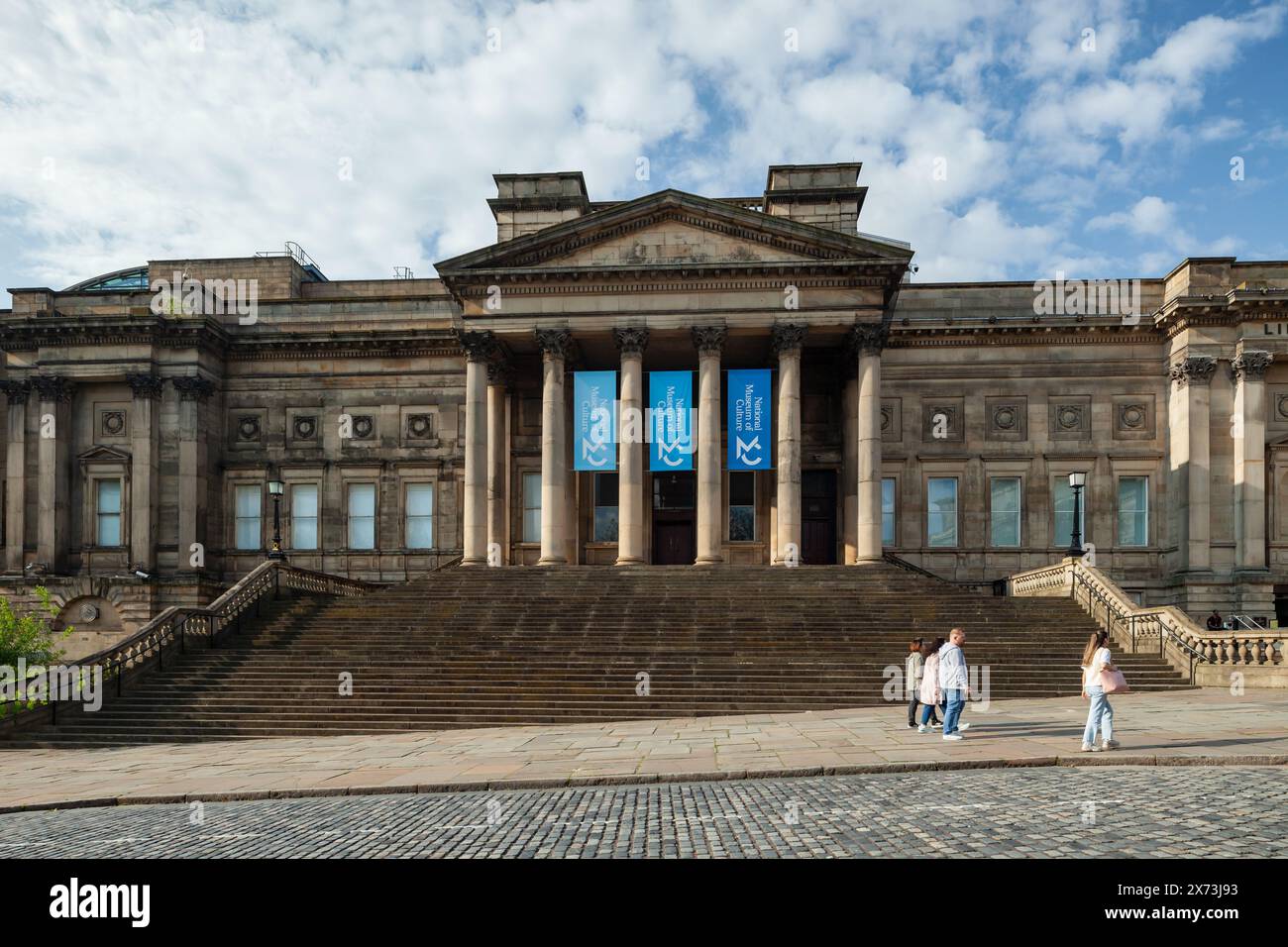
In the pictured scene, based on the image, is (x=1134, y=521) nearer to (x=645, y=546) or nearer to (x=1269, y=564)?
(x=1269, y=564)

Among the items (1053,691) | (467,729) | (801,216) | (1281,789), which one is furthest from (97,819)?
(801,216)

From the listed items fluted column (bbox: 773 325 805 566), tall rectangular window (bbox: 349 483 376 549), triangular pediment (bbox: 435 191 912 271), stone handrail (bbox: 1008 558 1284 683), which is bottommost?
stone handrail (bbox: 1008 558 1284 683)

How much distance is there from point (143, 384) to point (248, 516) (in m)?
6.72

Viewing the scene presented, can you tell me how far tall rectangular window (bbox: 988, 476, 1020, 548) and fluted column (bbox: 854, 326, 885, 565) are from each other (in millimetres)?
9117

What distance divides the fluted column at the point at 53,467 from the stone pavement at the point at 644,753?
2271 centimetres

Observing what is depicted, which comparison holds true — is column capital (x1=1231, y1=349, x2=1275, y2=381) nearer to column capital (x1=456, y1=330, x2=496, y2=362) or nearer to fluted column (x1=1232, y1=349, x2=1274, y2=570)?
fluted column (x1=1232, y1=349, x2=1274, y2=570)

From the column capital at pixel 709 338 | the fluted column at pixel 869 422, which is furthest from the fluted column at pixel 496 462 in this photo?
the fluted column at pixel 869 422

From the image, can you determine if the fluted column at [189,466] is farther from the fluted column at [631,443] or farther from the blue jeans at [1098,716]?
the blue jeans at [1098,716]

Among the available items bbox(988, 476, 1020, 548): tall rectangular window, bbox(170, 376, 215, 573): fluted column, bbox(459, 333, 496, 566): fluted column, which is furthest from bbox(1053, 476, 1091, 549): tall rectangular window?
bbox(170, 376, 215, 573): fluted column

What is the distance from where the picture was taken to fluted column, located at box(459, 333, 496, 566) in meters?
35.3

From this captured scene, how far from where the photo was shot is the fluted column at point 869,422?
3419cm

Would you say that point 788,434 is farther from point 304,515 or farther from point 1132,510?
point 304,515

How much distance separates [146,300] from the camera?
44.0 metres

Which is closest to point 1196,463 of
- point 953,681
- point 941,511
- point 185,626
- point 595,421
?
point 941,511
